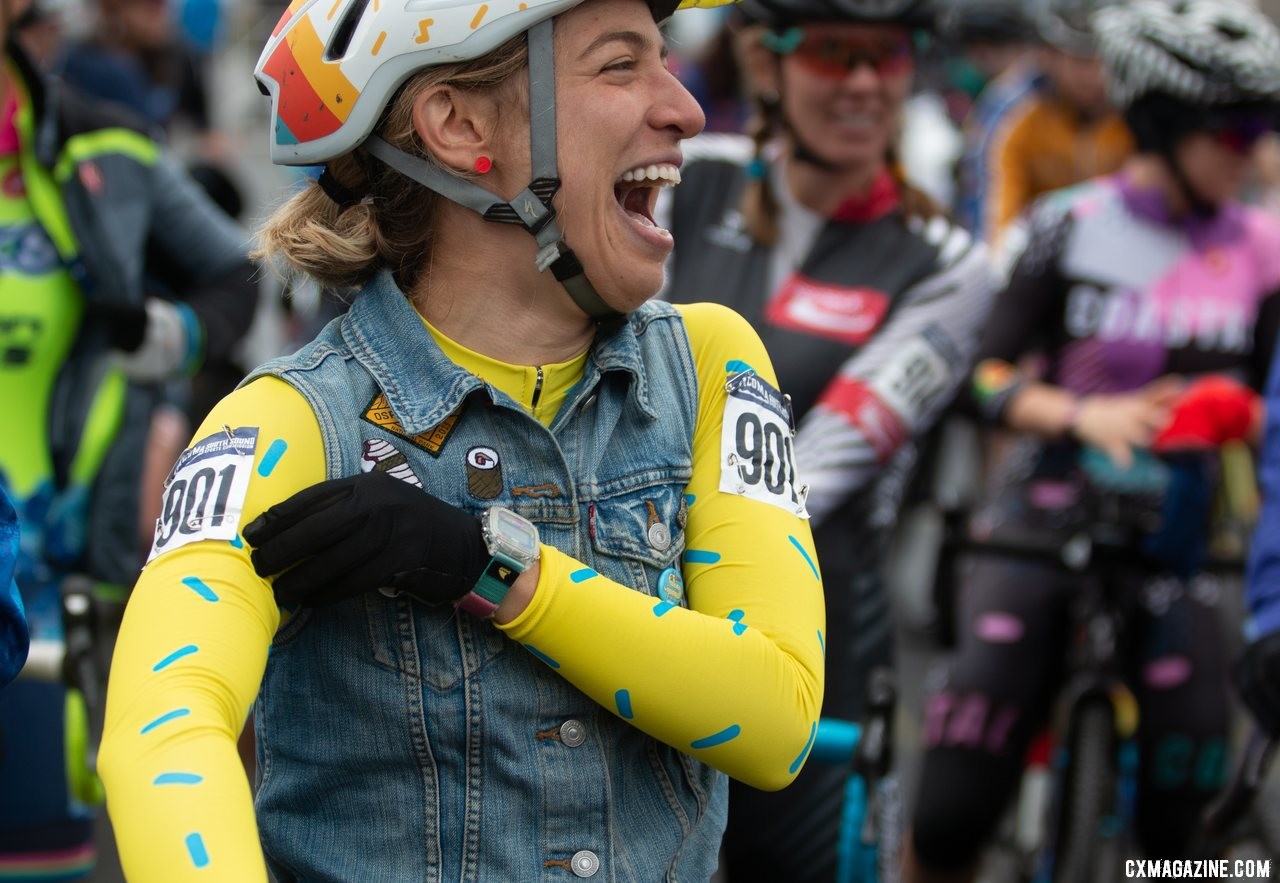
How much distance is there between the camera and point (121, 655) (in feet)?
7.05

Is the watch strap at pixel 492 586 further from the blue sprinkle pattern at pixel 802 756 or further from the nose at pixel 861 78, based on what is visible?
the nose at pixel 861 78

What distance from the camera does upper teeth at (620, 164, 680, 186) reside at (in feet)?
8.35

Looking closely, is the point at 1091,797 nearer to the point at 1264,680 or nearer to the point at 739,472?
the point at 1264,680

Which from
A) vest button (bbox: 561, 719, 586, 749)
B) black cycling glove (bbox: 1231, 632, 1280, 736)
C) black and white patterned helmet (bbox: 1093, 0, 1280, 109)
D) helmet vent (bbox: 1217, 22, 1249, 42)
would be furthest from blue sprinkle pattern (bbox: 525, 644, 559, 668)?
helmet vent (bbox: 1217, 22, 1249, 42)

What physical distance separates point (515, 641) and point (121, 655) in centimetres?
50

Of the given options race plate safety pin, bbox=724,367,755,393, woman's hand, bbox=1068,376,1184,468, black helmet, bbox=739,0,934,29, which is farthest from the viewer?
woman's hand, bbox=1068,376,1184,468

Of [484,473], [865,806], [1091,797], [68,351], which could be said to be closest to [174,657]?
[484,473]

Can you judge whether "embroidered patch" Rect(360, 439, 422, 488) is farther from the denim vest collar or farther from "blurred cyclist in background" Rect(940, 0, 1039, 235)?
"blurred cyclist in background" Rect(940, 0, 1039, 235)

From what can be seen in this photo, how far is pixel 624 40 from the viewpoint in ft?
8.20

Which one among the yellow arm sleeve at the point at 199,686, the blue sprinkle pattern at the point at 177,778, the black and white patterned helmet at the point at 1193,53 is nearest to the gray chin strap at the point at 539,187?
the yellow arm sleeve at the point at 199,686

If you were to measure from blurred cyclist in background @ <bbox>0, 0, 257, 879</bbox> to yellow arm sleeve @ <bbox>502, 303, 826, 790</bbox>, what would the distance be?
88.4 inches

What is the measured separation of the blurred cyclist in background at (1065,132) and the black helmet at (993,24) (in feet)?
14.2

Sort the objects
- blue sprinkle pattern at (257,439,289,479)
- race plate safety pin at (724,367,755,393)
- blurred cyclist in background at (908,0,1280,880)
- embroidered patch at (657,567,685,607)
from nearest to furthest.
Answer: blue sprinkle pattern at (257,439,289,479), embroidered patch at (657,567,685,607), race plate safety pin at (724,367,755,393), blurred cyclist in background at (908,0,1280,880)

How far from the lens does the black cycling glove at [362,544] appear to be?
7.09ft
